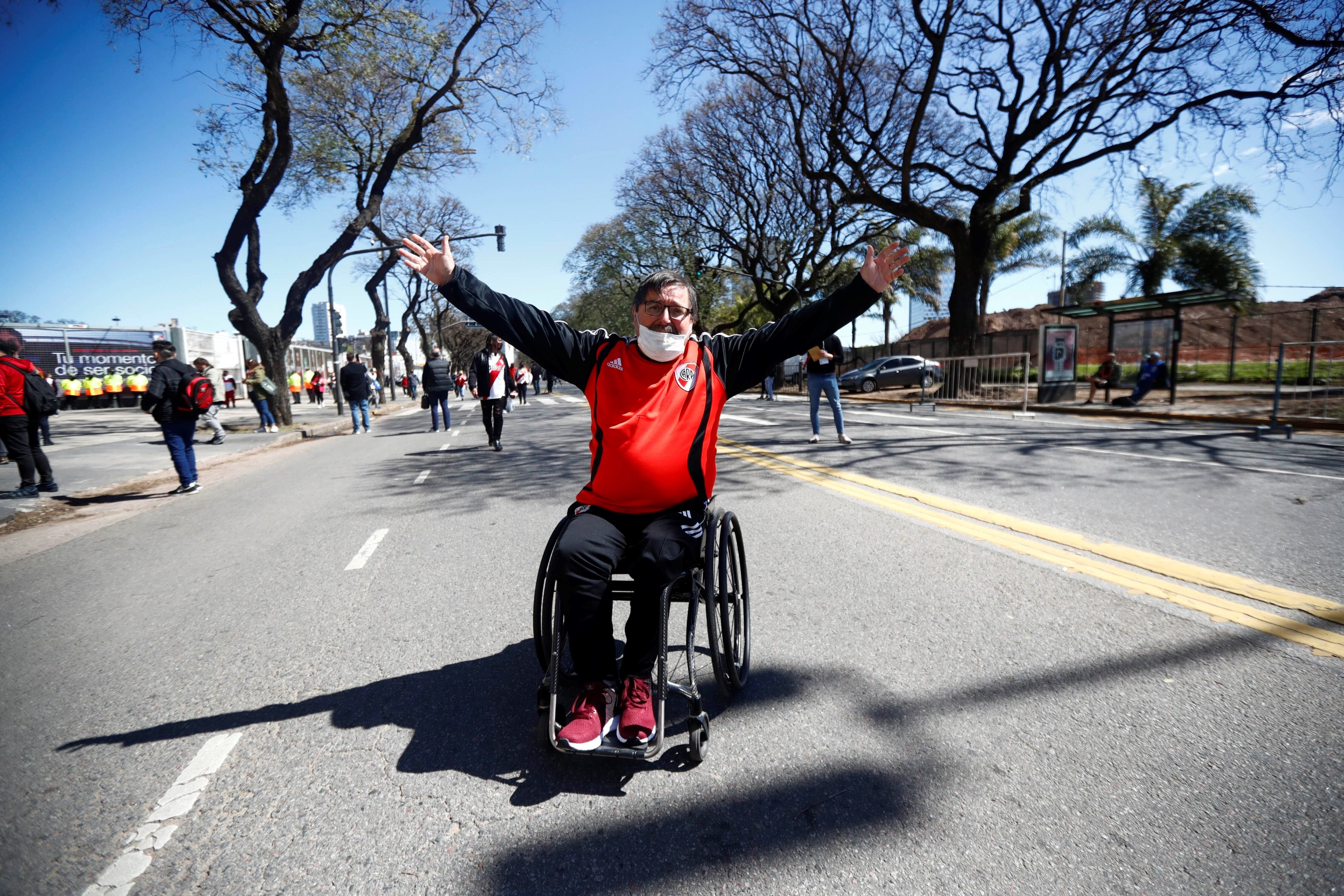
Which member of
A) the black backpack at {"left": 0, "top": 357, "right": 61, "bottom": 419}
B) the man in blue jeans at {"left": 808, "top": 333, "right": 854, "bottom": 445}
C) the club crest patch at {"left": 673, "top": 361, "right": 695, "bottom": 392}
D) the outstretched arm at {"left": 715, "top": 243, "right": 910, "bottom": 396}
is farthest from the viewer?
the man in blue jeans at {"left": 808, "top": 333, "right": 854, "bottom": 445}

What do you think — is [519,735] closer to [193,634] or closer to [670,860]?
[670,860]

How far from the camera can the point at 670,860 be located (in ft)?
5.93

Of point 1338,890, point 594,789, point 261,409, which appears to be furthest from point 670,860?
point 261,409

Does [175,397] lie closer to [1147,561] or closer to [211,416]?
[211,416]

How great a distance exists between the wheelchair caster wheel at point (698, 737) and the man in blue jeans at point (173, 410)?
7543 mm

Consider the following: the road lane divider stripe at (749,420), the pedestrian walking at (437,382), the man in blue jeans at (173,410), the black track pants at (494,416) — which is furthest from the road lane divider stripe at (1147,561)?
the pedestrian walking at (437,382)

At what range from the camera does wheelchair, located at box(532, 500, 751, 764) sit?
2.22 meters

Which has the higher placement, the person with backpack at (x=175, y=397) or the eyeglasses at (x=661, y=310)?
the eyeglasses at (x=661, y=310)

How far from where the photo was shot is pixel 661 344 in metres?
2.73

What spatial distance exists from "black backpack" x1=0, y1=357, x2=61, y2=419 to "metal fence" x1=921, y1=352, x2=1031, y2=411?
18.1m

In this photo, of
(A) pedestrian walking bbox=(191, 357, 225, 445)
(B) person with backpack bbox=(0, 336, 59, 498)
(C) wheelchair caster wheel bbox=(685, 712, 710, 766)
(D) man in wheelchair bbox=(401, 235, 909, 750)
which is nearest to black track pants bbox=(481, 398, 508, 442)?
(A) pedestrian walking bbox=(191, 357, 225, 445)

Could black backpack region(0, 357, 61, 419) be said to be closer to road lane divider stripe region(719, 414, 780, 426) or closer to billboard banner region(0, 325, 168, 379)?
road lane divider stripe region(719, 414, 780, 426)

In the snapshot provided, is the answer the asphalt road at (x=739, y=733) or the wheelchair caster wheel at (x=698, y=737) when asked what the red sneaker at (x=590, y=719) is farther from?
the wheelchair caster wheel at (x=698, y=737)

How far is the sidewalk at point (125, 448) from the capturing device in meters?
8.92
